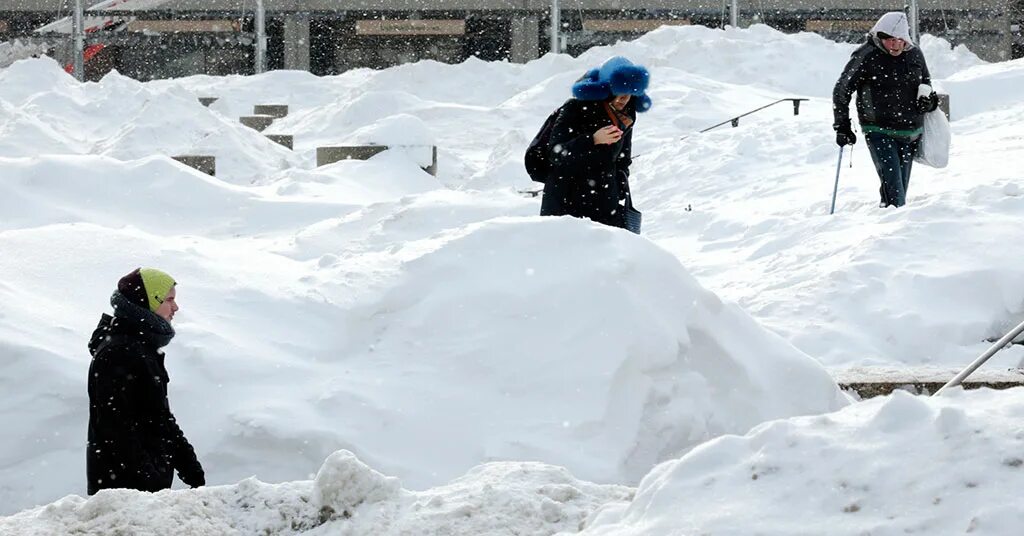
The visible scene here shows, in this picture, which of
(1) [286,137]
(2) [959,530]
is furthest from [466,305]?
(1) [286,137]

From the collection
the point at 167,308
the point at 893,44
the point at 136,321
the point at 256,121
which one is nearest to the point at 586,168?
the point at 167,308

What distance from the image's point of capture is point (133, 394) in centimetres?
459

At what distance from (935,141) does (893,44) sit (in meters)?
0.75

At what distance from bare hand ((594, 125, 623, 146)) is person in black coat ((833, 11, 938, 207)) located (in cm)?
350

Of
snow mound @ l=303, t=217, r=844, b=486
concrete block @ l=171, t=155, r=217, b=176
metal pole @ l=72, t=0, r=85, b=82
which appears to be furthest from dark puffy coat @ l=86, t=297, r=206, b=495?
metal pole @ l=72, t=0, r=85, b=82

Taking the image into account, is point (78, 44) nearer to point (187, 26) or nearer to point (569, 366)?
point (187, 26)

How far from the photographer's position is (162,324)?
15.3ft

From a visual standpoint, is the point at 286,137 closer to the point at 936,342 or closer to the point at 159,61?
the point at 936,342

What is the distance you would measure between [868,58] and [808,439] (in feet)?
22.0

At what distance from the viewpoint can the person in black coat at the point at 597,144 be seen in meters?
6.40

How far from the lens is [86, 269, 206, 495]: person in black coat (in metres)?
4.56

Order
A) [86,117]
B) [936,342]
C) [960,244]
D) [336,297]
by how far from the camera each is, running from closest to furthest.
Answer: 1. [336,297]
2. [936,342]
3. [960,244]
4. [86,117]

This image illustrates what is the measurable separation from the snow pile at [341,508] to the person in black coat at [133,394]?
849 mm

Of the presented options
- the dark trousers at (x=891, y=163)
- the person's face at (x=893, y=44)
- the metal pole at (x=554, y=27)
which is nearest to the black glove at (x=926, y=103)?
the dark trousers at (x=891, y=163)
